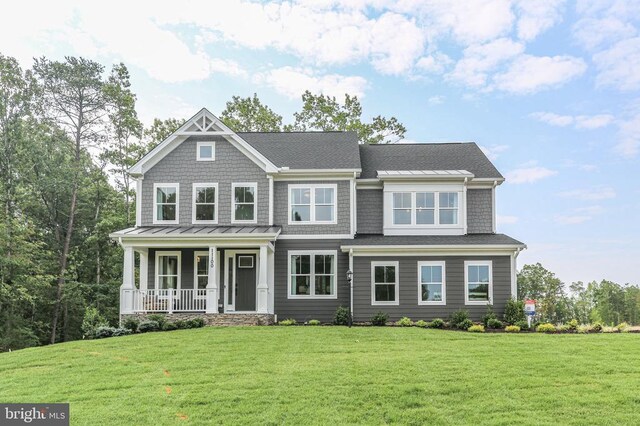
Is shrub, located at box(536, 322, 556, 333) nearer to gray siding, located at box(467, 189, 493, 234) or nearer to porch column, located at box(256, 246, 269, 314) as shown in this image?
gray siding, located at box(467, 189, 493, 234)

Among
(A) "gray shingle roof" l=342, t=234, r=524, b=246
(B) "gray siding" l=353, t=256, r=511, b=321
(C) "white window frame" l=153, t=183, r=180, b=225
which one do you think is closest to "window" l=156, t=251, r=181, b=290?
(C) "white window frame" l=153, t=183, r=180, b=225

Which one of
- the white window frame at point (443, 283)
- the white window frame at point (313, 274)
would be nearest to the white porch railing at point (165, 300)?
the white window frame at point (313, 274)

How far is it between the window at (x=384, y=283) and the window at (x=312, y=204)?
245cm

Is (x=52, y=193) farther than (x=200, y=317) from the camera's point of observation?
Yes

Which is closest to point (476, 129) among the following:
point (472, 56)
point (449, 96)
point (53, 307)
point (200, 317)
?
point (449, 96)

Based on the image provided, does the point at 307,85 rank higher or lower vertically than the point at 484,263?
higher

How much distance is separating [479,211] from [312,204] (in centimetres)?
647

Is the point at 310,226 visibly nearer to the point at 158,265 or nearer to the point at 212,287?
the point at 212,287

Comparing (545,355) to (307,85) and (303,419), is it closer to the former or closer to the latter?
(303,419)

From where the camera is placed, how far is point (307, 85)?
114 ft

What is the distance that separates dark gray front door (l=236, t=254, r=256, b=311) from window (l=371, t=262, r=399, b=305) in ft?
14.4

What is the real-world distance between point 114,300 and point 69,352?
54.5 ft

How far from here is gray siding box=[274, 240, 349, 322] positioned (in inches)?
767

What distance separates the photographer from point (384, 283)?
1925 centimetres
